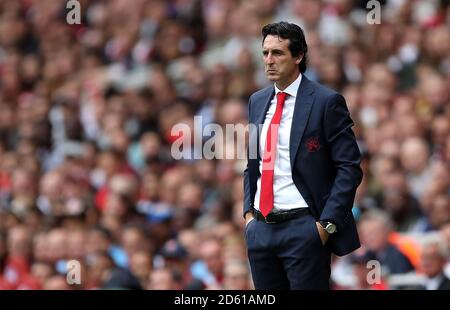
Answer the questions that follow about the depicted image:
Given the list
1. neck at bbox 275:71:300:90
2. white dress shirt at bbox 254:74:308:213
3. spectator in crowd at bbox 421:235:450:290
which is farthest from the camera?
spectator in crowd at bbox 421:235:450:290

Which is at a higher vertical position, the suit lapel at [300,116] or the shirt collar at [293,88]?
the shirt collar at [293,88]

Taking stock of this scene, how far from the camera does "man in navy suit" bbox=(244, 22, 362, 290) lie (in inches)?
230

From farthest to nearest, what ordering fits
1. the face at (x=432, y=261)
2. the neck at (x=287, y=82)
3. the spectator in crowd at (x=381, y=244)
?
the spectator in crowd at (x=381, y=244), the face at (x=432, y=261), the neck at (x=287, y=82)

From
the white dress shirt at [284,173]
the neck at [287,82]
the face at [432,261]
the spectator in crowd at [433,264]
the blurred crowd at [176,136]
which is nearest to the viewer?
the white dress shirt at [284,173]

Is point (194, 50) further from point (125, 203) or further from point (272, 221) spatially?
point (272, 221)

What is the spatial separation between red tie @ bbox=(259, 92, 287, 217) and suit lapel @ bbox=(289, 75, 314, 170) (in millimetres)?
89

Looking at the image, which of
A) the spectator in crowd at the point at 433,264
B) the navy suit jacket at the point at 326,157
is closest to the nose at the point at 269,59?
the navy suit jacket at the point at 326,157

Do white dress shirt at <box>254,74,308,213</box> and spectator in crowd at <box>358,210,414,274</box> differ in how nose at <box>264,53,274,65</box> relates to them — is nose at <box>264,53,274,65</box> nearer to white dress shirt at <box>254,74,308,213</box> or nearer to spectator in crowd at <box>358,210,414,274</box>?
white dress shirt at <box>254,74,308,213</box>

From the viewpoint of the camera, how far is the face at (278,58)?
234 inches

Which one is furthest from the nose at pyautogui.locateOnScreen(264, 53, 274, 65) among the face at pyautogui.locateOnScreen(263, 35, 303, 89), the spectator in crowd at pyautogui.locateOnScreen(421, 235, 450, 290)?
the spectator in crowd at pyautogui.locateOnScreen(421, 235, 450, 290)

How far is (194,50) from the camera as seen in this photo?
13.0m

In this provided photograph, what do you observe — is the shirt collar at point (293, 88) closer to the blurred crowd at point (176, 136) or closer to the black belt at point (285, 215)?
the black belt at point (285, 215)

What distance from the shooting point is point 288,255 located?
19.3 feet
